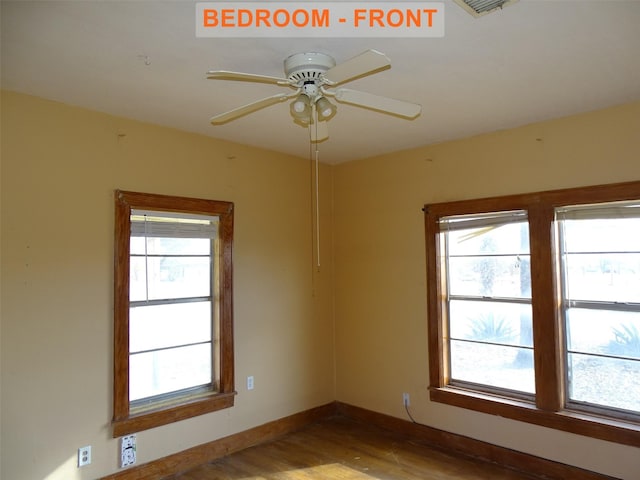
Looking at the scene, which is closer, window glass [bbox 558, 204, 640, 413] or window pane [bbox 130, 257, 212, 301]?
window glass [bbox 558, 204, 640, 413]

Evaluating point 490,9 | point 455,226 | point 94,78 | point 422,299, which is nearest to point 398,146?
point 455,226

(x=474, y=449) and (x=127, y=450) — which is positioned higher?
(x=127, y=450)

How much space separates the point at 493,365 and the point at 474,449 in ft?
2.30

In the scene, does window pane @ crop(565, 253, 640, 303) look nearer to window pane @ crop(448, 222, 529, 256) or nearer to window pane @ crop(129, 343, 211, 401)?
window pane @ crop(448, 222, 529, 256)

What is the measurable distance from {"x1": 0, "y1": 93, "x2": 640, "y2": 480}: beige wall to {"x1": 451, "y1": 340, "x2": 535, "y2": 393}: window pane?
0.29m

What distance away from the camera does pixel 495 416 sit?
362 centimetres

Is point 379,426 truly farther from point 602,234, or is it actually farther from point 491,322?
point 602,234

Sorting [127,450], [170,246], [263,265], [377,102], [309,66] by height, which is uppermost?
[309,66]

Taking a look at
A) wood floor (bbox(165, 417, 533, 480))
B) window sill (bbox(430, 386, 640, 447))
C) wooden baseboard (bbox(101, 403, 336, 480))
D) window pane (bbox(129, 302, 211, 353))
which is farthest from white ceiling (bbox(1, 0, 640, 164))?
wood floor (bbox(165, 417, 533, 480))

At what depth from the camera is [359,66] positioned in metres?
1.85

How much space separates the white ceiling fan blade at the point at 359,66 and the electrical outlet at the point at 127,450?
111 inches

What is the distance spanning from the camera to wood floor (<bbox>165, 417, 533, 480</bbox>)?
134 inches

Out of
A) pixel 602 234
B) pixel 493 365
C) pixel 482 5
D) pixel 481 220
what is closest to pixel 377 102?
pixel 482 5

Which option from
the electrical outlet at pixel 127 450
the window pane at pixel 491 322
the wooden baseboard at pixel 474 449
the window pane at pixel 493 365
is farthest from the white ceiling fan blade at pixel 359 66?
the wooden baseboard at pixel 474 449
